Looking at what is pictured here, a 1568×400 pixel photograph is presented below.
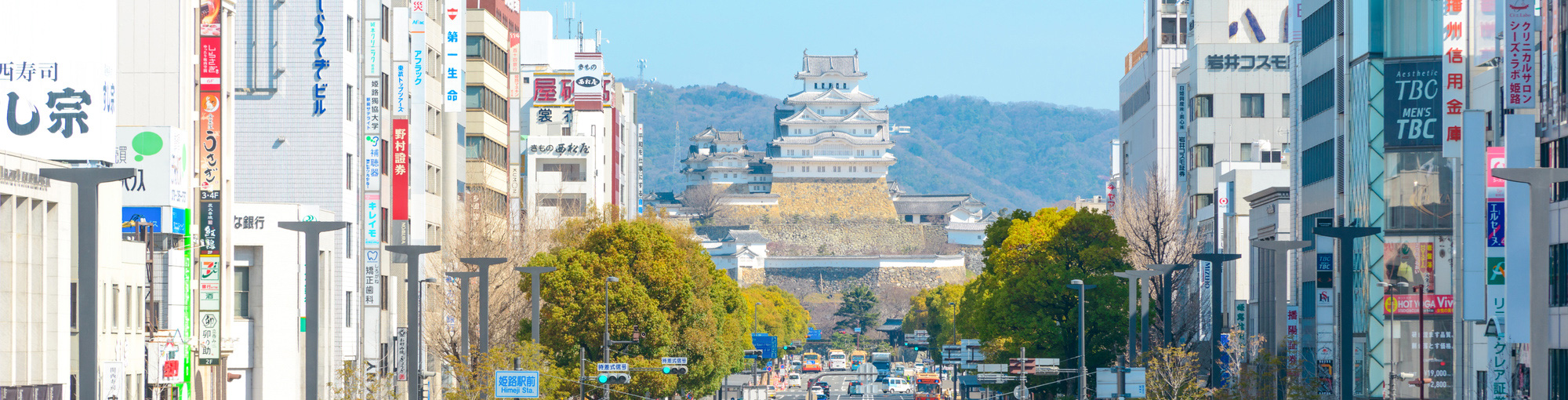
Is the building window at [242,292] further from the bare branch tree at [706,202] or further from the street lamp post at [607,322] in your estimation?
the bare branch tree at [706,202]

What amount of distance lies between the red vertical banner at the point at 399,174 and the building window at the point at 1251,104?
34.7 meters

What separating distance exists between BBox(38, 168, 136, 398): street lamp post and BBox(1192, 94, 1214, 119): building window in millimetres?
58623

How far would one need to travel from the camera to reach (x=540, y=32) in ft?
323

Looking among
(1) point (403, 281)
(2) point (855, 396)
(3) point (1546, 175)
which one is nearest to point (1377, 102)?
(3) point (1546, 175)

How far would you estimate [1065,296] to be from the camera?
183 ft

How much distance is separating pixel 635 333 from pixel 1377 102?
2026cm

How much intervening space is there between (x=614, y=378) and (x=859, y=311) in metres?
116

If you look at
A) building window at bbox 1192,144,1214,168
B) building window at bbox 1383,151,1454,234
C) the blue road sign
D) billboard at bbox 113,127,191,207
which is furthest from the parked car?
billboard at bbox 113,127,191,207

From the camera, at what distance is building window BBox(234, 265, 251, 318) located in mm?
46500

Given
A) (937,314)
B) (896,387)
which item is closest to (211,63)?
(896,387)

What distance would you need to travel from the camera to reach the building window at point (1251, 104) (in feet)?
242

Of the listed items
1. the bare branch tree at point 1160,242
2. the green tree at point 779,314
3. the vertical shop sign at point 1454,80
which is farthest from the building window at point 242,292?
the green tree at point 779,314

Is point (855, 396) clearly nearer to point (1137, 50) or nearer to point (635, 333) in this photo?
point (1137, 50)

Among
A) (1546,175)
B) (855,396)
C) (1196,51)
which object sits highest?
(1196,51)
